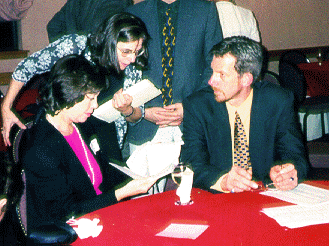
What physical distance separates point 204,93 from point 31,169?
0.97m

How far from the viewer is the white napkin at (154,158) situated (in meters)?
1.68

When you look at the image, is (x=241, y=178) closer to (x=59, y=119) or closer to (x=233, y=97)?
(x=233, y=97)

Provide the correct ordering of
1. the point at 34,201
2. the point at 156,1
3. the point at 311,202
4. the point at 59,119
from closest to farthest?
the point at 311,202 < the point at 34,201 < the point at 59,119 < the point at 156,1

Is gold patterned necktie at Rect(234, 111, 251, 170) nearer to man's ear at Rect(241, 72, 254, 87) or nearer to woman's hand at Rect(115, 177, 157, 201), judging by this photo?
man's ear at Rect(241, 72, 254, 87)

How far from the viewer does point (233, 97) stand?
2.11 m

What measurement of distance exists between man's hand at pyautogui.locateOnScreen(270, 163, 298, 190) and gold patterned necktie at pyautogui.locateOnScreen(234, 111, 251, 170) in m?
0.31

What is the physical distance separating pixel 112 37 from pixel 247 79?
0.74m

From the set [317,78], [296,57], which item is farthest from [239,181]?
[296,57]

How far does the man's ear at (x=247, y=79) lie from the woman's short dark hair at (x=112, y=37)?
23.4 inches

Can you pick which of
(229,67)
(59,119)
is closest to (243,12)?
(229,67)

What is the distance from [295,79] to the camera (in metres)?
4.21

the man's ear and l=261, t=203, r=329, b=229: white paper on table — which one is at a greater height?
the man's ear

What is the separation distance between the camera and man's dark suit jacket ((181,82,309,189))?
1.99 meters

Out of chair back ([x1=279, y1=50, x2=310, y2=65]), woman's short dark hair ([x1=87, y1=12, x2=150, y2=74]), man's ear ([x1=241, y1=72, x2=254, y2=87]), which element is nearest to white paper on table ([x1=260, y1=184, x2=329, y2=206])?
man's ear ([x1=241, y1=72, x2=254, y2=87])
